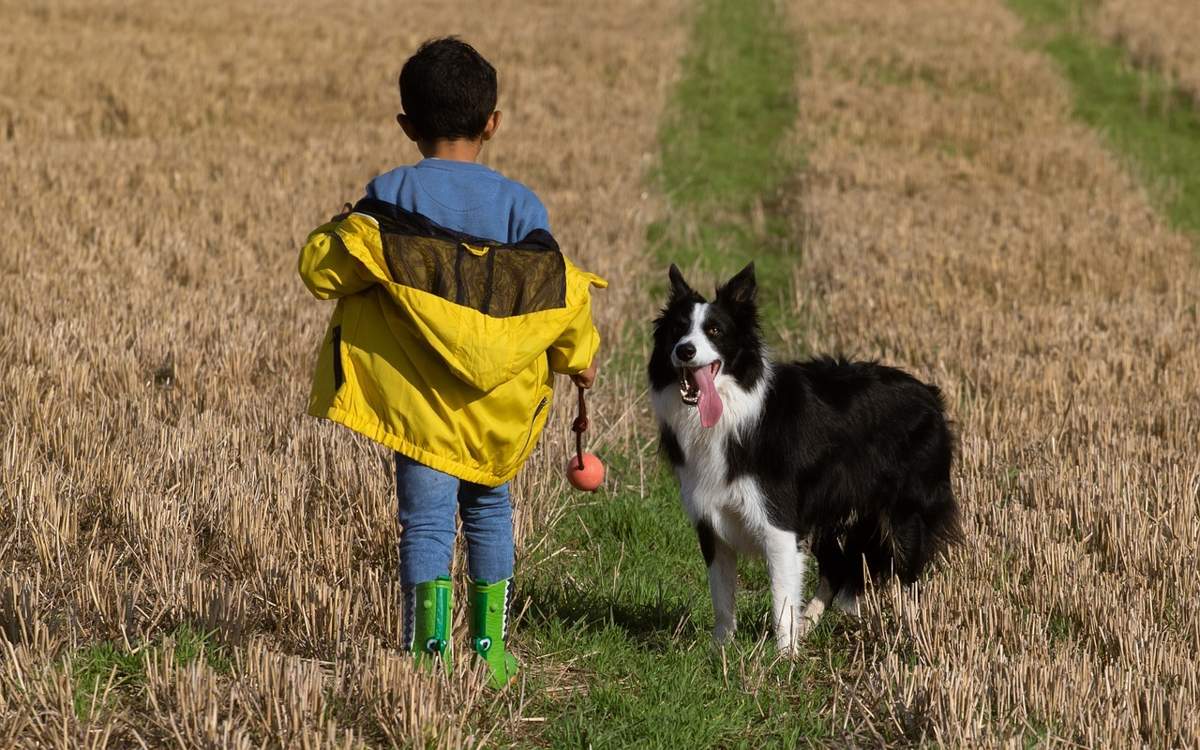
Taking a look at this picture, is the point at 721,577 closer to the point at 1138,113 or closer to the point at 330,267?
the point at 330,267

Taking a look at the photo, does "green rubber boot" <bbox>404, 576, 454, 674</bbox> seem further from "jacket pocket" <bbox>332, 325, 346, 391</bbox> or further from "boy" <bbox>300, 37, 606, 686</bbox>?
"jacket pocket" <bbox>332, 325, 346, 391</bbox>

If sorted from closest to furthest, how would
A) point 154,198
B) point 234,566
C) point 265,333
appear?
1. point 234,566
2. point 265,333
3. point 154,198

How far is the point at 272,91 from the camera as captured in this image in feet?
54.0

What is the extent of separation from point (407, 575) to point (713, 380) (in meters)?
1.20

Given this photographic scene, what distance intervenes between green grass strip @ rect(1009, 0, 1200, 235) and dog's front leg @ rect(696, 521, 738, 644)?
940 cm

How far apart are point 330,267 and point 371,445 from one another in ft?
7.27

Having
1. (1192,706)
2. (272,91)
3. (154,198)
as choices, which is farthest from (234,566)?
(272,91)

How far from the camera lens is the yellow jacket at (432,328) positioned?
11.0ft

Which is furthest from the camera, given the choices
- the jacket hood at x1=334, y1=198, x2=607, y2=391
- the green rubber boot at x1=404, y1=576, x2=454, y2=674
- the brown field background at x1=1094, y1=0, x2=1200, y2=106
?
the brown field background at x1=1094, y1=0, x2=1200, y2=106

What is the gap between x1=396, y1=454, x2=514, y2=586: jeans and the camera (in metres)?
3.54

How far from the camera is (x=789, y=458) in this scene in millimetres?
4324

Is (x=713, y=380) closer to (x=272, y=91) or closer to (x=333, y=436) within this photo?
(x=333, y=436)

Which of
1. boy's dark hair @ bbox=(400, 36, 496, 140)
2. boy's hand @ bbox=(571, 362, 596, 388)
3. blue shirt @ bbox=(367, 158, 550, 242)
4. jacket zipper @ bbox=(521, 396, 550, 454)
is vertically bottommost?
jacket zipper @ bbox=(521, 396, 550, 454)

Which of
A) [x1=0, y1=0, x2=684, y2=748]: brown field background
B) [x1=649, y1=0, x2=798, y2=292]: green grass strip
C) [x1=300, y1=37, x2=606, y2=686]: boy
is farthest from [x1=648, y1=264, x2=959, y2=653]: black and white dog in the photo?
[x1=649, y1=0, x2=798, y2=292]: green grass strip
